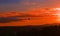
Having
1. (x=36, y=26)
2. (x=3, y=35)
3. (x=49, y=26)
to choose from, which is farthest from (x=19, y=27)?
(x=3, y=35)

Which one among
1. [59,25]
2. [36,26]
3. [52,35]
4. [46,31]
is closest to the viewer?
[52,35]

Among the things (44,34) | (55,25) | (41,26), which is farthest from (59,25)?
(44,34)

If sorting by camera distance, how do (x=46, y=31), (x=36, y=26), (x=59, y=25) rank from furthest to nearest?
(x=36, y=26)
(x=59, y=25)
(x=46, y=31)

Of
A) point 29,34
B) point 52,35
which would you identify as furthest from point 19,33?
point 52,35

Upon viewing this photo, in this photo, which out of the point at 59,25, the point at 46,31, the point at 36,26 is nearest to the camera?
the point at 46,31

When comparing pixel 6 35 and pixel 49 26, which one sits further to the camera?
pixel 49 26

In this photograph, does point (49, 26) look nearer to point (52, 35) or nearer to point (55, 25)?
point (55, 25)

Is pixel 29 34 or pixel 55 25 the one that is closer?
pixel 29 34

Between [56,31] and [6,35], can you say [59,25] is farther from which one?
[6,35]
